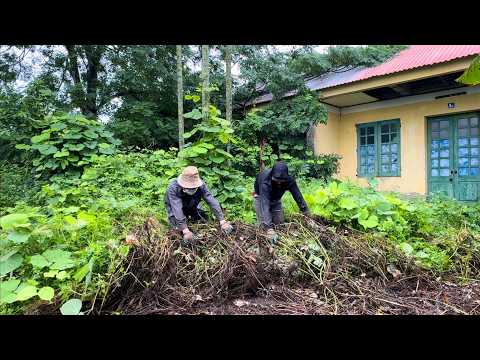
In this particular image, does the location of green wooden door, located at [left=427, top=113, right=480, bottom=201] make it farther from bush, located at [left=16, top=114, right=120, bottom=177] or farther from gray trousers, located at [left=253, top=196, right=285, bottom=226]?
bush, located at [left=16, top=114, right=120, bottom=177]

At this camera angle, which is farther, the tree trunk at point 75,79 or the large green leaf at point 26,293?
the tree trunk at point 75,79

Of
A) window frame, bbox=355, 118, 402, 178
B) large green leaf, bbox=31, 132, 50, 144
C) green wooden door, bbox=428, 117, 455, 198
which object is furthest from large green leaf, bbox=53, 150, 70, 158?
green wooden door, bbox=428, 117, 455, 198

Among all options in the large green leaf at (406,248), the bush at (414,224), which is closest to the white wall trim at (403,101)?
the bush at (414,224)

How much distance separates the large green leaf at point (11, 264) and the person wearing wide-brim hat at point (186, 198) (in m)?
1.61

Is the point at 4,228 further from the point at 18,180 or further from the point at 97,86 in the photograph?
the point at 97,86

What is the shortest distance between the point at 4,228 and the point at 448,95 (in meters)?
8.97

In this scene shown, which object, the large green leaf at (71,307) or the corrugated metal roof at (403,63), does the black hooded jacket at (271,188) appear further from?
the corrugated metal roof at (403,63)

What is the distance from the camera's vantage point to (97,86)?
41.3 feet

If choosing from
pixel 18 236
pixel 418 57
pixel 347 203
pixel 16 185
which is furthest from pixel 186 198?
pixel 418 57

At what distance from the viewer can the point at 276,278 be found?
372 cm

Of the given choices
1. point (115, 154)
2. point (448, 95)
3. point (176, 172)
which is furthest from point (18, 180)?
point (448, 95)

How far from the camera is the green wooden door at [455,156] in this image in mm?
7957

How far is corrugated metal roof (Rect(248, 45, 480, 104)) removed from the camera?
7469 millimetres

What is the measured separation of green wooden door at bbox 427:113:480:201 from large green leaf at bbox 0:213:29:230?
27.3ft
